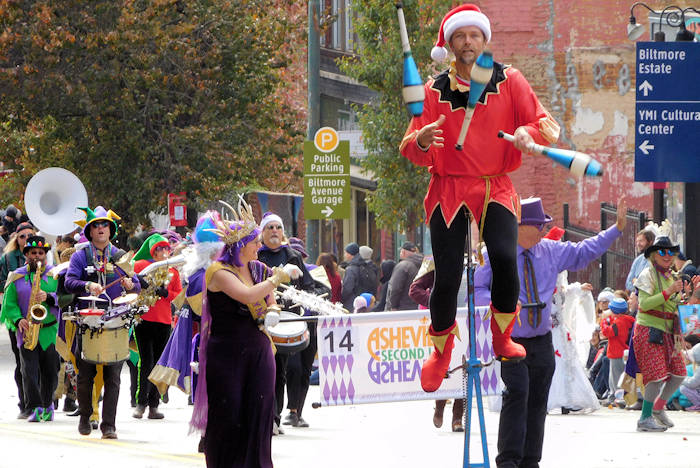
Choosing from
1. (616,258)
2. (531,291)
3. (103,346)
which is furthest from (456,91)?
(616,258)

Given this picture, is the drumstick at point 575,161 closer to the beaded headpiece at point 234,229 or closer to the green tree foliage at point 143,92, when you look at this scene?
the beaded headpiece at point 234,229

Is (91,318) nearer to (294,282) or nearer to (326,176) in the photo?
(294,282)

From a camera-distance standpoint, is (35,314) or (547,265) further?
(35,314)

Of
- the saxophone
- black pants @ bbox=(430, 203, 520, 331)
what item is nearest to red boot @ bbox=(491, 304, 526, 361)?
black pants @ bbox=(430, 203, 520, 331)

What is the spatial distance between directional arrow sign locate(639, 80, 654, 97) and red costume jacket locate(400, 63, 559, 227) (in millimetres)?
9569

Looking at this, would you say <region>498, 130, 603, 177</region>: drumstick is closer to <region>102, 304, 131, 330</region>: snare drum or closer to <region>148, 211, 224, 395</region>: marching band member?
<region>148, 211, 224, 395</region>: marching band member

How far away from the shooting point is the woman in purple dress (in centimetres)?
921

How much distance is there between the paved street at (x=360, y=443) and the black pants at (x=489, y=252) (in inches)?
143

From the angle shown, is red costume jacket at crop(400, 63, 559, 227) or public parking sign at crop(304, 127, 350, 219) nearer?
red costume jacket at crop(400, 63, 559, 227)

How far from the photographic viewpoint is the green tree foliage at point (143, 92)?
27781 millimetres

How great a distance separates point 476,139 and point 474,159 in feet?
0.35

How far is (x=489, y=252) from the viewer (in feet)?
24.6

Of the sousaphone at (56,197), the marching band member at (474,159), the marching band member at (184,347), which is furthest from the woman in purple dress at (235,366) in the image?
the sousaphone at (56,197)

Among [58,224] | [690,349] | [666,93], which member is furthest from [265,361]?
[58,224]
